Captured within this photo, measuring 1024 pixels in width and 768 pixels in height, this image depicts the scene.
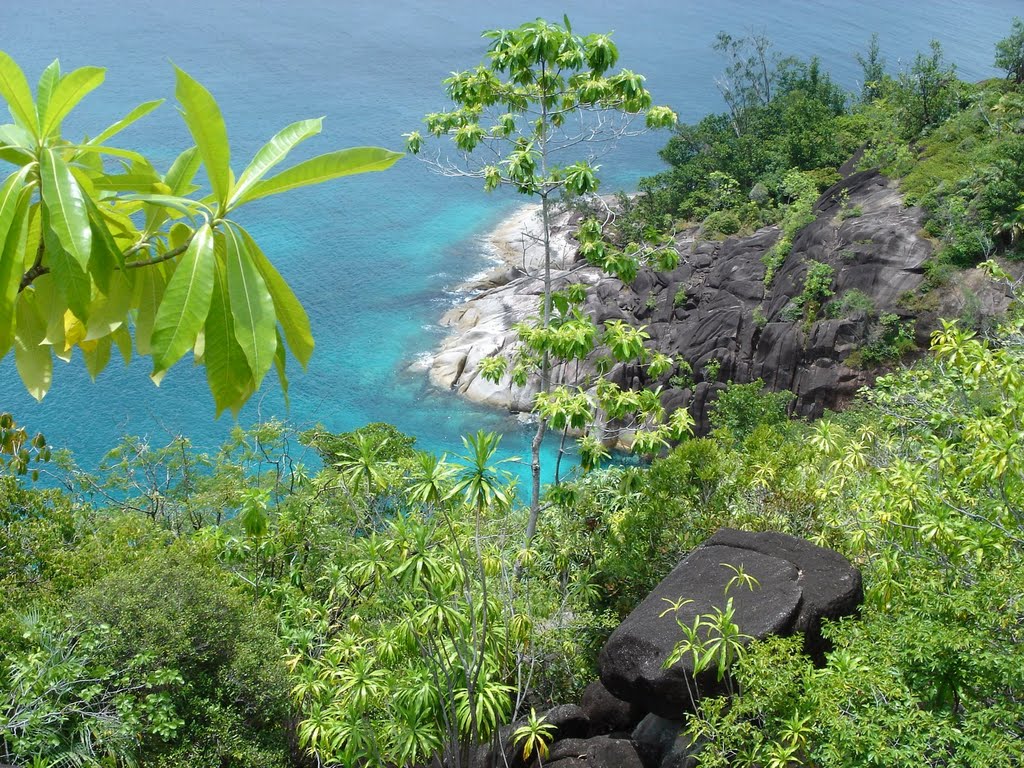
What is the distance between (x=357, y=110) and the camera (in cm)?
4588

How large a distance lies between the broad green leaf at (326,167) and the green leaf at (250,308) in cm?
11

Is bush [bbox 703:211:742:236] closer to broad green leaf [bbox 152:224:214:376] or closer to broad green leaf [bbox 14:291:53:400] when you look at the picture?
broad green leaf [bbox 14:291:53:400]

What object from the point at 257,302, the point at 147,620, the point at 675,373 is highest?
Result: the point at 257,302

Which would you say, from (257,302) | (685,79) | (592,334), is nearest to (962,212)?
(592,334)

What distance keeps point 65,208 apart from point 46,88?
16.0 inches

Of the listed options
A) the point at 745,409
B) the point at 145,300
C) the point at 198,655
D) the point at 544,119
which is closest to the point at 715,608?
the point at 198,655

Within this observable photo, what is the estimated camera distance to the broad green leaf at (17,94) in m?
1.60

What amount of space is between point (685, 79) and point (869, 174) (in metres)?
28.2

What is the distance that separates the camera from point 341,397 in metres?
27.8

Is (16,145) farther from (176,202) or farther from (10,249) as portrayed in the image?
(176,202)

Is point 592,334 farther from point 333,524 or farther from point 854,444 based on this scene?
point 333,524

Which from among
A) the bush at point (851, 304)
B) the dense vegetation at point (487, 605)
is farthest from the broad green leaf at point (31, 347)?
the bush at point (851, 304)

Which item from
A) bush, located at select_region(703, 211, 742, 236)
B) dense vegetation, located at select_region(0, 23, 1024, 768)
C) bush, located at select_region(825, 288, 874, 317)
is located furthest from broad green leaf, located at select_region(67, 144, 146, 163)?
bush, located at select_region(703, 211, 742, 236)

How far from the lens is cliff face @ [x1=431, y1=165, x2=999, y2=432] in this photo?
2445 centimetres
